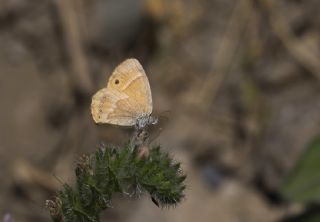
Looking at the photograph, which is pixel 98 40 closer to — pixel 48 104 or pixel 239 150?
pixel 48 104

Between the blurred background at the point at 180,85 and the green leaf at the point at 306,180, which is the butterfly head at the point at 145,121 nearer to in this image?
the green leaf at the point at 306,180

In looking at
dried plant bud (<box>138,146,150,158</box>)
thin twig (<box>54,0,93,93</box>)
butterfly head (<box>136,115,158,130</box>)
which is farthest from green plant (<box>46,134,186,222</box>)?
thin twig (<box>54,0,93,93</box>)

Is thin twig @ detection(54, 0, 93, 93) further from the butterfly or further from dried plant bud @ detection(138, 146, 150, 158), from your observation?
dried plant bud @ detection(138, 146, 150, 158)

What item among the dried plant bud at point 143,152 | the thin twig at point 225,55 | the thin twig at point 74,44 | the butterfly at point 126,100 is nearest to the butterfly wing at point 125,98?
the butterfly at point 126,100

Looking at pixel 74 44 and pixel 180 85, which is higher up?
pixel 74 44

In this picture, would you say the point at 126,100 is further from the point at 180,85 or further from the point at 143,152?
the point at 180,85

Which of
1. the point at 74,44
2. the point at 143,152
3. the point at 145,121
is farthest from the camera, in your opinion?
the point at 74,44

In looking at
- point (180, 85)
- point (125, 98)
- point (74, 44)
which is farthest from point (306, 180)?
point (74, 44)
